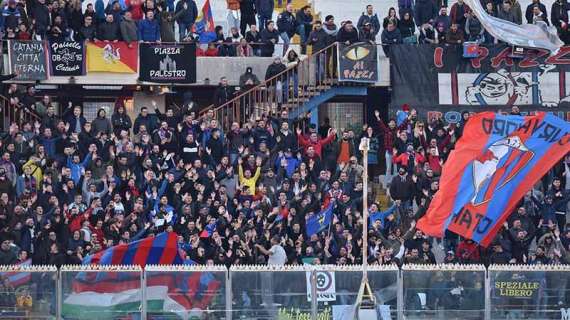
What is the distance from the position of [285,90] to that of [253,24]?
2328 mm

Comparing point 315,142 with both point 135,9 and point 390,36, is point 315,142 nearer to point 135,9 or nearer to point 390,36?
point 390,36

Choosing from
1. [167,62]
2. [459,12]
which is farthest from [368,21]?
[167,62]

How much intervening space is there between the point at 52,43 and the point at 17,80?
3.81 ft

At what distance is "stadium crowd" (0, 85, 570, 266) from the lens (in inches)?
1407

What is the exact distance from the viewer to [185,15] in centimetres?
4434

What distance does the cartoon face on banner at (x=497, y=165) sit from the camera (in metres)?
33.0

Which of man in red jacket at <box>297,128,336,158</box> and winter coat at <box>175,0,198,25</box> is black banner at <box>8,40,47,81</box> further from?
man in red jacket at <box>297,128,336,158</box>

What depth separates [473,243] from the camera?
36.0 metres

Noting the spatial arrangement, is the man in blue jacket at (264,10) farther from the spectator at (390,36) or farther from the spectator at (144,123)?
the spectator at (144,123)

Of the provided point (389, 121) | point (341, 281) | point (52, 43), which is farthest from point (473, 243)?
point (52, 43)

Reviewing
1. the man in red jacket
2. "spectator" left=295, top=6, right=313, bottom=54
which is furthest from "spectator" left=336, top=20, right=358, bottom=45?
the man in red jacket

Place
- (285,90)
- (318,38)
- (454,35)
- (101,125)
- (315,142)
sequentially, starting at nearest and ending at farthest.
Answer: (101,125)
(315,142)
(285,90)
(318,38)
(454,35)

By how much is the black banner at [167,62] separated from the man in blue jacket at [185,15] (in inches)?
29.1

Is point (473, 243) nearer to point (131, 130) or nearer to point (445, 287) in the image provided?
→ point (445, 287)
